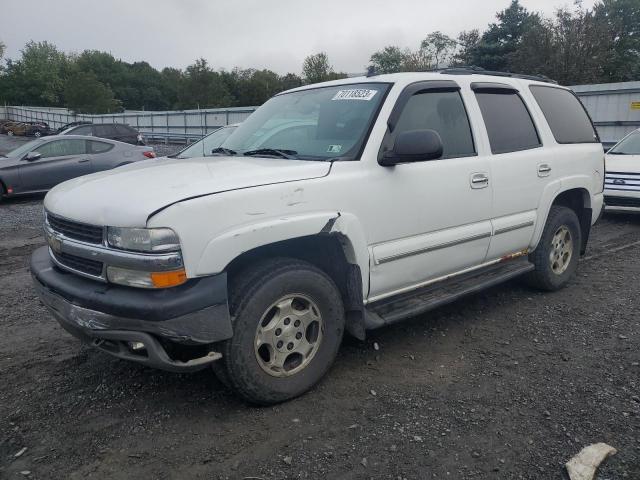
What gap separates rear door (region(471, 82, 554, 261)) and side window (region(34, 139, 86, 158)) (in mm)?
9994

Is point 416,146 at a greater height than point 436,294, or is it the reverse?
point 416,146

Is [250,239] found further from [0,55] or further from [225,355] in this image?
[0,55]

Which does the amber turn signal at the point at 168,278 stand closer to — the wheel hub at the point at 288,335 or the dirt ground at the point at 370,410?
the wheel hub at the point at 288,335

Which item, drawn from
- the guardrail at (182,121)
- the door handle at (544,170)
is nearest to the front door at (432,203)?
the door handle at (544,170)

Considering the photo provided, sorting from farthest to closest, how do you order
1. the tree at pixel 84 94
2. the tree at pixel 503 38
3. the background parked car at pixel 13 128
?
the tree at pixel 84 94 → the background parked car at pixel 13 128 → the tree at pixel 503 38

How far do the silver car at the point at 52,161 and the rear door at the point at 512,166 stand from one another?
9.45m

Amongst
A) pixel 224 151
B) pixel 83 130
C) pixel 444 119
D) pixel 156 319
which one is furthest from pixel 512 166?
pixel 83 130

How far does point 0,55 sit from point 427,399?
91045 mm

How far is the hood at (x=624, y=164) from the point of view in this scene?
335 inches

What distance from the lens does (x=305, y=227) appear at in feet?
10.1

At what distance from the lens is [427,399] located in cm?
329

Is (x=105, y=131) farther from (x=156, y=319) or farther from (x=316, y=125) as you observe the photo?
(x=156, y=319)

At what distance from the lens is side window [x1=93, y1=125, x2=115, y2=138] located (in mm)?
20078

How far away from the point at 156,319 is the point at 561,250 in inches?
162
